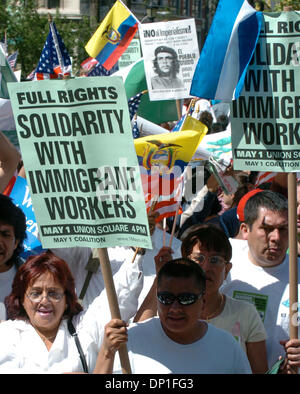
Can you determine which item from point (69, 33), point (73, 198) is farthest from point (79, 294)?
point (69, 33)

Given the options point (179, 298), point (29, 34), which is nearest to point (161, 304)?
point (179, 298)

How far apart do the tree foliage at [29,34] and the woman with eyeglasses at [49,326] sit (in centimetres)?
1932

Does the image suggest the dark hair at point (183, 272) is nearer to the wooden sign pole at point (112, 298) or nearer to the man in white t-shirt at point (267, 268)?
the wooden sign pole at point (112, 298)

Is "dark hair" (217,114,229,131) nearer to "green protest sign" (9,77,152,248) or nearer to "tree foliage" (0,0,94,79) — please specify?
"green protest sign" (9,77,152,248)

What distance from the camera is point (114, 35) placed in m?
8.28

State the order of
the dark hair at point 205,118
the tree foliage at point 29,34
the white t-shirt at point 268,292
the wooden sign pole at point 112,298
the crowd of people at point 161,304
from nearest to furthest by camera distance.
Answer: the wooden sign pole at point 112,298
the crowd of people at point 161,304
the white t-shirt at point 268,292
the dark hair at point 205,118
the tree foliage at point 29,34

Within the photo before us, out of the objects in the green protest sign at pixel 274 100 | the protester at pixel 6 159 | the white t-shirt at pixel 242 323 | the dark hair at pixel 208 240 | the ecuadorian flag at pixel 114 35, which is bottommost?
the white t-shirt at pixel 242 323

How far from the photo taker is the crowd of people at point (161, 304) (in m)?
3.52

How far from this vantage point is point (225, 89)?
400cm

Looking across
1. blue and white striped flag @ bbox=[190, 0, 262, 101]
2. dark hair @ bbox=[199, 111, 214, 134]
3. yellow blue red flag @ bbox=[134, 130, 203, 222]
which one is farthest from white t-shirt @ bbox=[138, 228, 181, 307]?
dark hair @ bbox=[199, 111, 214, 134]

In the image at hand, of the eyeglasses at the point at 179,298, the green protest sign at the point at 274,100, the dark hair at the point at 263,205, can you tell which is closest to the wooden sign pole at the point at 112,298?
the eyeglasses at the point at 179,298

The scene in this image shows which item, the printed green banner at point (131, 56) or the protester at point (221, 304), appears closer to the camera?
the protester at point (221, 304)

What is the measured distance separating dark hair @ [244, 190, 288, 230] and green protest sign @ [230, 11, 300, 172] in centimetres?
52
